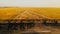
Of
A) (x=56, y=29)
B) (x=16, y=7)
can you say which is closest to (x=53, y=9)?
(x=56, y=29)

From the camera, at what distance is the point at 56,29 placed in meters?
0.89

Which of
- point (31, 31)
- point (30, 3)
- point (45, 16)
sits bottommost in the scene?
point (31, 31)

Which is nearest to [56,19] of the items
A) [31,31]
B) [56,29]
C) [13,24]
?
[56,29]

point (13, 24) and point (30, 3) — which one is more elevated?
point (30, 3)

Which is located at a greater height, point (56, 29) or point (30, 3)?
point (30, 3)

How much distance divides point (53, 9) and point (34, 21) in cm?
19

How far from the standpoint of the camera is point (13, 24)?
87cm

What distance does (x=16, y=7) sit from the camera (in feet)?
3.06

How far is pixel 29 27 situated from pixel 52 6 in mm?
269

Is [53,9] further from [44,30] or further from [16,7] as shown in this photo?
[16,7]

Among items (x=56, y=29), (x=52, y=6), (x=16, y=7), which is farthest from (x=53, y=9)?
(x=16, y=7)

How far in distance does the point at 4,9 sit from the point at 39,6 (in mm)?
293

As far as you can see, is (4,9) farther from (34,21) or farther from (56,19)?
(56,19)

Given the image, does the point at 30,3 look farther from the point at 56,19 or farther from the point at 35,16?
the point at 56,19
